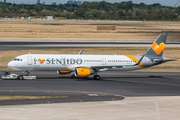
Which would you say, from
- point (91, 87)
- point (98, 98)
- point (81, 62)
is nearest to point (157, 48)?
point (81, 62)

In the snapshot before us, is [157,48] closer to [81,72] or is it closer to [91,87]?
[81,72]

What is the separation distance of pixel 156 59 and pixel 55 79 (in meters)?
18.8

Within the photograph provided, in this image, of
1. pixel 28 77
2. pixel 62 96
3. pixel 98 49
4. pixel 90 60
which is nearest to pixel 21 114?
pixel 62 96

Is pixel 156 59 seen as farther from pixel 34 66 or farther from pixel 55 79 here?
pixel 34 66

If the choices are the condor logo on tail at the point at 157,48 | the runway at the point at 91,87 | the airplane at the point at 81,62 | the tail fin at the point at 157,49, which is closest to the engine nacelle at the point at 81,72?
the airplane at the point at 81,62

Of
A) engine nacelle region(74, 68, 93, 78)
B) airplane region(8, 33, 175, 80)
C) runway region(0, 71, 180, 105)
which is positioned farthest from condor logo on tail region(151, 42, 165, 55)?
engine nacelle region(74, 68, 93, 78)

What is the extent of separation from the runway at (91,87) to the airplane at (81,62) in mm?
1796

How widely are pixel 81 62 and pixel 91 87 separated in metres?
7.88

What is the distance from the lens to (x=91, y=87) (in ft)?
139

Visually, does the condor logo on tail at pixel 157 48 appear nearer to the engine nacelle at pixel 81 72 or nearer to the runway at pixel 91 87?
the runway at pixel 91 87

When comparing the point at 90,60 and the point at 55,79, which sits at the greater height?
the point at 90,60

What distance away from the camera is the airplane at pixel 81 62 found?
47.1 m

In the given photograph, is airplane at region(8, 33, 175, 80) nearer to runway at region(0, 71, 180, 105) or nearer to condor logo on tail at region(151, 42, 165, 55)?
condor logo on tail at region(151, 42, 165, 55)

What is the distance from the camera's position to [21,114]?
26.2 m
